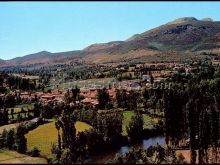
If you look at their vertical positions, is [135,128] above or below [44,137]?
above

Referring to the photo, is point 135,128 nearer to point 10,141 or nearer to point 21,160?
point 10,141

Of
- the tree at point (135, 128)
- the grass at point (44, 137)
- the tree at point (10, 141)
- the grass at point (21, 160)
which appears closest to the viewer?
the grass at point (21, 160)

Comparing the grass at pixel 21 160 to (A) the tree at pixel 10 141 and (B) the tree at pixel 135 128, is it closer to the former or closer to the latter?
(A) the tree at pixel 10 141

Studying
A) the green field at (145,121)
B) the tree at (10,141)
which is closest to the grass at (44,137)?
the tree at (10,141)

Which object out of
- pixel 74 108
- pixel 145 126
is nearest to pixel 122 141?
pixel 145 126

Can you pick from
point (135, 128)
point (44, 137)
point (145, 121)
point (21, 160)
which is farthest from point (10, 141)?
point (145, 121)

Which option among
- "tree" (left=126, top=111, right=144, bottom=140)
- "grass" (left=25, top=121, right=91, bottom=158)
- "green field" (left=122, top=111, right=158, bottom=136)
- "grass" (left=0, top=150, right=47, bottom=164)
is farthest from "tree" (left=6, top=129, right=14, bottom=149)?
"green field" (left=122, top=111, right=158, bottom=136)

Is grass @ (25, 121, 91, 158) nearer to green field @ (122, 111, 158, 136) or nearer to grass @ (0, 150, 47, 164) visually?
green field @ (122, 111, 158, 136)

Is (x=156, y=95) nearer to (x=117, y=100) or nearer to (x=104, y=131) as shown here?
(x=117, y=100)

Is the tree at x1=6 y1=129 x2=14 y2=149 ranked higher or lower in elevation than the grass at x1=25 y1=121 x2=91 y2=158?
higher
